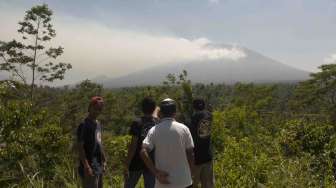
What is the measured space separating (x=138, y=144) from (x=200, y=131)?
1.15 meters

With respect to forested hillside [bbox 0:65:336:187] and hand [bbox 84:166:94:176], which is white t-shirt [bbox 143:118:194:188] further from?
hand [bbox 84:166:94:176]

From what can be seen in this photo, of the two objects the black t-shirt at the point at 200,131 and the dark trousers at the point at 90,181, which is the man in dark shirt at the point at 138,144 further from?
the black t-shirt at the point at 200,131

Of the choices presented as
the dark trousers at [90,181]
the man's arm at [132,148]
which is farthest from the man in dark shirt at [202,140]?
the dark trousers at [90,181]

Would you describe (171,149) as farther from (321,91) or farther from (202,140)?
(321,91)

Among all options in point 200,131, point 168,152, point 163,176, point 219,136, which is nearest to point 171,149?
point 168,152

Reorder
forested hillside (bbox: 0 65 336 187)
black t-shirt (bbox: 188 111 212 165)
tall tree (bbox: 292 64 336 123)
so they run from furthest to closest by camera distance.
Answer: tall tree (bbox: 292 64 336 123) < black t-shirt (bbox: 188 111 212 165) < forested hillside (bbox: 0 65 336 187)

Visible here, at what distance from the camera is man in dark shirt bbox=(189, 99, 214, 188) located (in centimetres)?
563

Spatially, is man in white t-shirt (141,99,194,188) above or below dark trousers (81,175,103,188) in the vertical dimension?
above

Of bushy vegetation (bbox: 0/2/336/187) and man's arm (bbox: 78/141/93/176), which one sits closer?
man's arm (bbox: 78/141/93/176)

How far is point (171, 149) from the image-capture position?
3.99 m

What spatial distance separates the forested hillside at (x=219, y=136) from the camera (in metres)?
5.39

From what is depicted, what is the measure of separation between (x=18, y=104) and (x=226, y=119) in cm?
2636

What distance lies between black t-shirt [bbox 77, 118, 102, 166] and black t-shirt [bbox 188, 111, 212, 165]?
4.81ft

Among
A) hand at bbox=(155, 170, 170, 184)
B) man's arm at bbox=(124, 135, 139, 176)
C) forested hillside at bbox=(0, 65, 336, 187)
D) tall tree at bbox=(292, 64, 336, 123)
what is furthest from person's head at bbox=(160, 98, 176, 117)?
tall tree at bbox=(292, 64, 336, 123)
